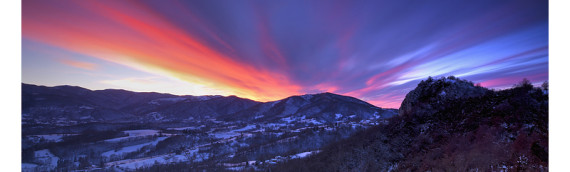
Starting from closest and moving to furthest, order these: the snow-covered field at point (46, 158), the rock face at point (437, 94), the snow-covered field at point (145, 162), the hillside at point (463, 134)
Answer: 1. the hillside at point (463, 134)
2. the rock face at point (437, 94)
3. the snow-covered field at point (145, 162)
4. the snow-covered field at point (46, 158)

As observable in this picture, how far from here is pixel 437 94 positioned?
57.0ft

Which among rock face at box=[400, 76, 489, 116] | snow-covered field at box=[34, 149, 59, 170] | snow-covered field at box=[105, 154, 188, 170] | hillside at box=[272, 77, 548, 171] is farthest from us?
snow-covered field at box=[34, 149, 59, 170]

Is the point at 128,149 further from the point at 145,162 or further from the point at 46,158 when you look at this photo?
the point at 145,162

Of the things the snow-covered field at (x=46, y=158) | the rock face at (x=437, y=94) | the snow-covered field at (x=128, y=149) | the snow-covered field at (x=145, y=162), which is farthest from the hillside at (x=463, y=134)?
the snow-covered field at (x=128, y=149)

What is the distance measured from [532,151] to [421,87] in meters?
14.0

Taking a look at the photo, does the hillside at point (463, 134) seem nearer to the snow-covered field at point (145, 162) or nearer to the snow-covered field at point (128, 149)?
the snow-covered field at point (145, 162)

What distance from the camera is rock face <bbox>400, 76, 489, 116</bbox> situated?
52.1 ft

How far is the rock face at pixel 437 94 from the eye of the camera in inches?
625

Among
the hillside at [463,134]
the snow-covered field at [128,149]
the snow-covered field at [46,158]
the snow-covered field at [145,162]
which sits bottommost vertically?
the snow-covered field at [128,149]

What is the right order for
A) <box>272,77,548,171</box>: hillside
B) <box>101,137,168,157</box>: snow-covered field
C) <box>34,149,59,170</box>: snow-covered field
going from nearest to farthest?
<box>272,77,548,171</box>: hillside → <box>34,149,59,170</box>: snow-covered field → <box>101,137,168,157</box>: snow-covered field

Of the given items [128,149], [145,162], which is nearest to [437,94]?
[145,162]

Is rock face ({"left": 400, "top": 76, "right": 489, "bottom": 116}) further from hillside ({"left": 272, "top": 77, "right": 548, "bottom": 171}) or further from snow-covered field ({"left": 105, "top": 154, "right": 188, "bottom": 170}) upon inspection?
snow-covered field ({"left": 105, "top": 154, "right": 188, "bottom": 170})

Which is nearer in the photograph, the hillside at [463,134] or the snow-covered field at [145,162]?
the hillside at [463,134]

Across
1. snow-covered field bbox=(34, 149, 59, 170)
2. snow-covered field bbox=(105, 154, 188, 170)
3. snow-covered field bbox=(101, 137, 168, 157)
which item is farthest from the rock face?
snow-covered field bbox=(101, 137, 168, 157)
